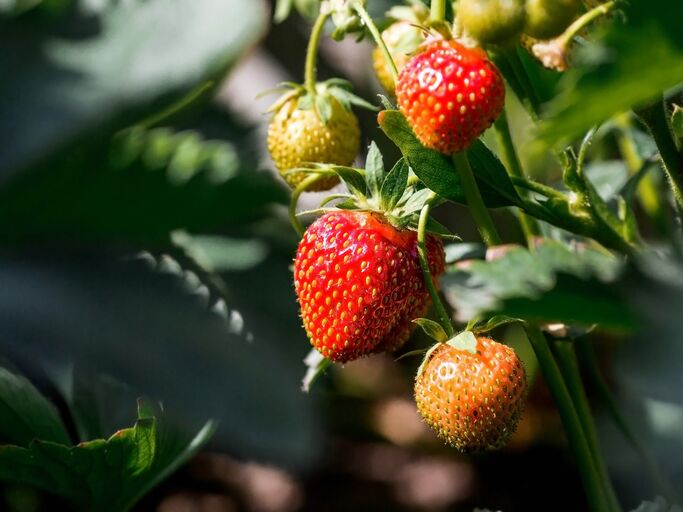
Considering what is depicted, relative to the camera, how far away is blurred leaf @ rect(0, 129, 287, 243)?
207 millimetres

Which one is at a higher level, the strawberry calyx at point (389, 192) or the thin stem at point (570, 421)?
the strawberry calyx at point (389, 192)

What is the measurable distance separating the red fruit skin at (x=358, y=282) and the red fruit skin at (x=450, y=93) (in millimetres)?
109

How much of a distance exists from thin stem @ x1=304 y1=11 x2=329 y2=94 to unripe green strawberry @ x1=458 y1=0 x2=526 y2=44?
0.79 feet

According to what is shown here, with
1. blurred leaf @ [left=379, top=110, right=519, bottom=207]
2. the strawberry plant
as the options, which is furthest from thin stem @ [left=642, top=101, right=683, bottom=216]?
blurred leaf @ [left=379, top=110, right=519, bottom=207]

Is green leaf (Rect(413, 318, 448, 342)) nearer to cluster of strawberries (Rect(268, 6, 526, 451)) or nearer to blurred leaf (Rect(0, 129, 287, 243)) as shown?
cluster of strawberries (Rect(268, 6, 526, 451))

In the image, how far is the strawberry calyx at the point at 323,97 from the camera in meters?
0.79

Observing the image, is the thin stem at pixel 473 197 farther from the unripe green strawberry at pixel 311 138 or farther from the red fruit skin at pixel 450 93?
→ the unripe green strawberry at pixel 311 138

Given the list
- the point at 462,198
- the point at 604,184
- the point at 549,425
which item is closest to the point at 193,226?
the point at 462,198

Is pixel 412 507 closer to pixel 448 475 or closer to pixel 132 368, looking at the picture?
pixel 448 475

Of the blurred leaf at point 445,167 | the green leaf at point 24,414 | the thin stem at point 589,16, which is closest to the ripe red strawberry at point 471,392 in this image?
the blurred leaf at point 445,167

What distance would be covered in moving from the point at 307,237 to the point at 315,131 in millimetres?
133

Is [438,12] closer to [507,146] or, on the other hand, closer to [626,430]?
[507,146]

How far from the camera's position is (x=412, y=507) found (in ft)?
5.28

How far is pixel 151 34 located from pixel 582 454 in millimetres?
562
